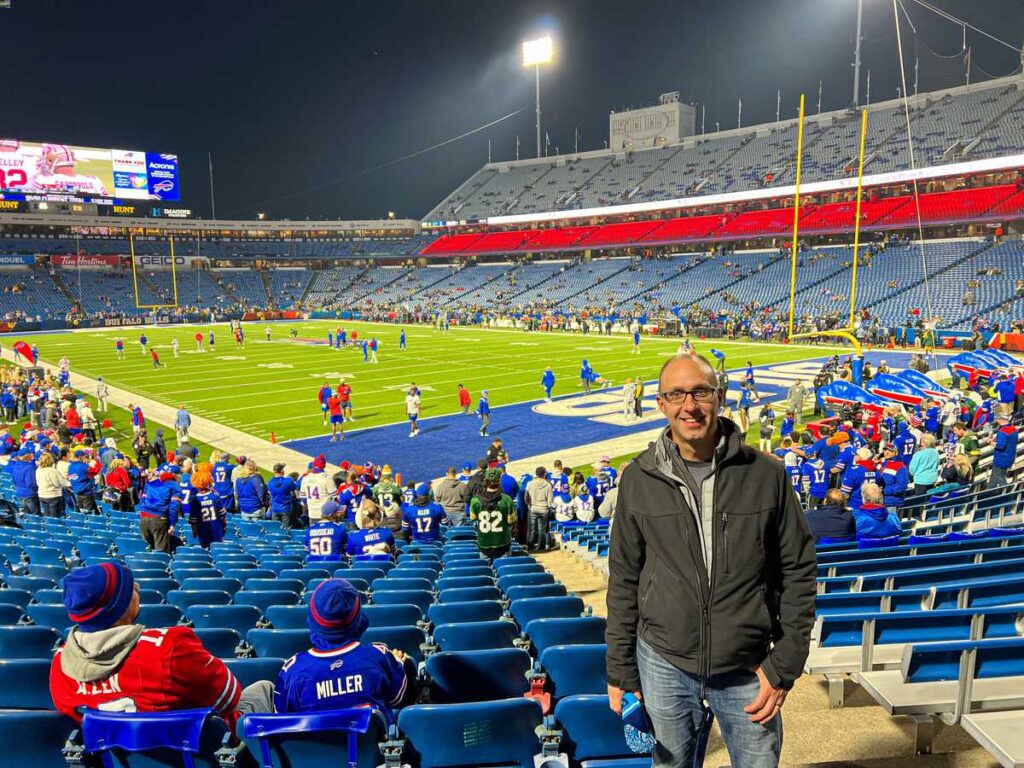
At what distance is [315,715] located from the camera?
2592mm

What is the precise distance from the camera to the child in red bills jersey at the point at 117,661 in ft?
8.74

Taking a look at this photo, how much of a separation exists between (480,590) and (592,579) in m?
3.38

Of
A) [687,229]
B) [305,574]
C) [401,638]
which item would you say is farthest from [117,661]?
[687,229]

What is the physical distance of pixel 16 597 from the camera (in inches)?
230

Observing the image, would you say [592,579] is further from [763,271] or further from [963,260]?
[763,271]

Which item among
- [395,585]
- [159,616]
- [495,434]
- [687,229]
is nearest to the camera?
[159,616]

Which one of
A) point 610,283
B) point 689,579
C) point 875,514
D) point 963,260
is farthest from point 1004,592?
point 610,283

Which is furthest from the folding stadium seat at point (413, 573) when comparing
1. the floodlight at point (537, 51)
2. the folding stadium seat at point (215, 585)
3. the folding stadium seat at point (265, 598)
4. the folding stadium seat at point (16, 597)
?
the floodlight at point (537, 51)

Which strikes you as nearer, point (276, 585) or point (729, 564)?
point (729, 564)

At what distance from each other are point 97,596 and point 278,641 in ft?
5.48

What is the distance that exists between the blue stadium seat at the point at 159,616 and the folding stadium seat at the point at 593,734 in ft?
10.6

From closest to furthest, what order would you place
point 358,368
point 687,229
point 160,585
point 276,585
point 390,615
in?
point 390,615 < point 276,585 < point 160,585 < point 358,368 < point 687,229

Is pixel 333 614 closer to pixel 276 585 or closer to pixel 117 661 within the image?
pixel 117 661

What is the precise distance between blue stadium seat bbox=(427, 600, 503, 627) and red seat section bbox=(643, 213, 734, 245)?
221 feet
